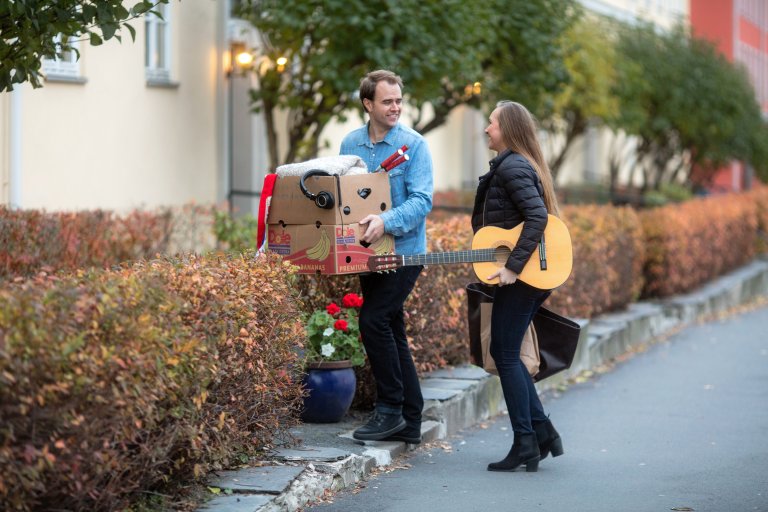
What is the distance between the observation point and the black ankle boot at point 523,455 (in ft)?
23.8

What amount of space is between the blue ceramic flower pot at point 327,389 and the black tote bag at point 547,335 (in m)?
0.72

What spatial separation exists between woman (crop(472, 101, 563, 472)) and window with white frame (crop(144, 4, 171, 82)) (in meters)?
7.23

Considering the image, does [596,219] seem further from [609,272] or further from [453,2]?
[453,2]

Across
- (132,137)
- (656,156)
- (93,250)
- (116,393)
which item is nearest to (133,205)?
(132,137)

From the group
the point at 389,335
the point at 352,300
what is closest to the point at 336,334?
the point at 352,300

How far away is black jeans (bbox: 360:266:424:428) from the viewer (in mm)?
7082

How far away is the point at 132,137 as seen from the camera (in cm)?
1348

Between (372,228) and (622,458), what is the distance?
2.21 meters

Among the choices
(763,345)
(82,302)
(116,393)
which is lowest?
(763,345)

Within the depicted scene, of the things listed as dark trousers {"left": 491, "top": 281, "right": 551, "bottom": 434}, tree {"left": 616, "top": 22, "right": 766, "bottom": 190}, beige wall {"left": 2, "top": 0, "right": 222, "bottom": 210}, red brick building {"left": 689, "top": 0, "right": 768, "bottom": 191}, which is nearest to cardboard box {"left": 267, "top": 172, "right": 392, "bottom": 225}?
dark trousers {"left": 491, "top": 281, "right": 551, "bottom": 434}

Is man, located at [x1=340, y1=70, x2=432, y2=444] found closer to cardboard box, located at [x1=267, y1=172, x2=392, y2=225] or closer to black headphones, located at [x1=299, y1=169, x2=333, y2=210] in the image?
cardboard box, located at [x1=267, y1=172, x2=392, y2=225]

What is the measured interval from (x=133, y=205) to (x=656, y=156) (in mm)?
19331

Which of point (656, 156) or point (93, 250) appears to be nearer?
point (93, 250)

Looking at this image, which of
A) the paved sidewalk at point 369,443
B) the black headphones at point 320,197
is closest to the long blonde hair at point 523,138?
the black headphones at point 320,197
